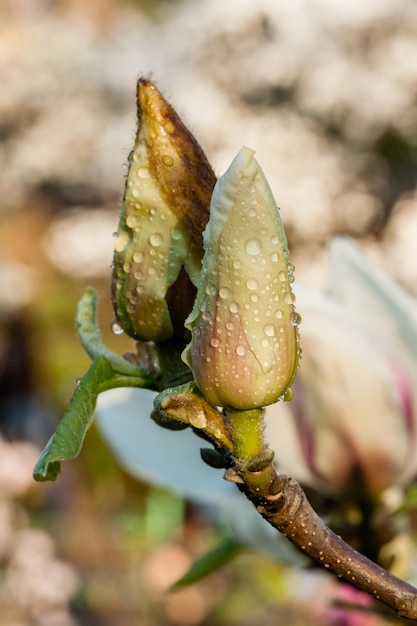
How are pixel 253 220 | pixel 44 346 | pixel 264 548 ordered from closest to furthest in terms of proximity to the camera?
1. pixel 253 220
2. pixel 264 548
3. pixel 44 346

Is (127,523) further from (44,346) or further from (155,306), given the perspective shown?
(155,306)

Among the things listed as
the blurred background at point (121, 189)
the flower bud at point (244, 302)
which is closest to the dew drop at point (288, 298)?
the flower bud at point (244, 302)

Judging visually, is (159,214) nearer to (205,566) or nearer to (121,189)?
(205,566)

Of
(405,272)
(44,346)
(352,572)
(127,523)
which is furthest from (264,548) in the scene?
(44,346)

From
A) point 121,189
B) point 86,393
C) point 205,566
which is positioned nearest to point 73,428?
point 86,393

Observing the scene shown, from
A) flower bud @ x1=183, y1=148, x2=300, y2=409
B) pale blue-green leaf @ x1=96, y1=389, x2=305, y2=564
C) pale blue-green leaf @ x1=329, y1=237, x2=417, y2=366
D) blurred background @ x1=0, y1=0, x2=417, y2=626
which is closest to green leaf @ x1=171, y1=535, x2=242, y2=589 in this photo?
pale blue-green leaf @ x1=96, y1=389, x2=305, y2=564

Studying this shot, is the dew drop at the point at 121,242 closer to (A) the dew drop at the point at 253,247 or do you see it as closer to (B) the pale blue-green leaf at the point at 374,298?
(A) the dew drop at the point at 253,247

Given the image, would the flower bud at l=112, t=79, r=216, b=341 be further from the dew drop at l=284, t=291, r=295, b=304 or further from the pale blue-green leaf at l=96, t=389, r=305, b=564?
the pale blue-green leaf at l=96, t=389, r=305, b=564
